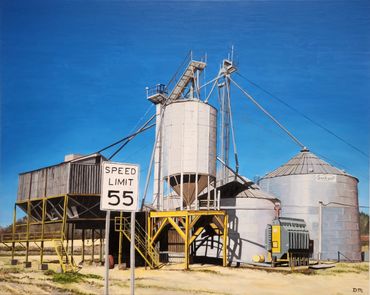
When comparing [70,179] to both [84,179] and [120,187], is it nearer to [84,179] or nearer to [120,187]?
[84,179]

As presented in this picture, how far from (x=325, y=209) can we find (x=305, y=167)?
4.38m

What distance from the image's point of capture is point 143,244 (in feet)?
111

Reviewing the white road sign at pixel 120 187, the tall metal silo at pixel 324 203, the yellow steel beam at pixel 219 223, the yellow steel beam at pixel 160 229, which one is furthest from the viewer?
the tall metal silo at pixel 324 203

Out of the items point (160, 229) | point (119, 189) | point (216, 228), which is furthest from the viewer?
point (216, 228)

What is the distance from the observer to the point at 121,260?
37094mm

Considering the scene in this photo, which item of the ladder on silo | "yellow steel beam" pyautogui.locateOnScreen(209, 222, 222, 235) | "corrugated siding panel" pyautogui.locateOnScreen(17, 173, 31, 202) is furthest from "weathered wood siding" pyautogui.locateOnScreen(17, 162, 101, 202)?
the ladder on silo

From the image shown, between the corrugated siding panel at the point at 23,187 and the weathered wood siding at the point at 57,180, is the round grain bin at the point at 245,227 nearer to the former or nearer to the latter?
the weathered wood siding at the point at 57,180

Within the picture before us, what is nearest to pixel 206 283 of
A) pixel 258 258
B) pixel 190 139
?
pixel 258 258

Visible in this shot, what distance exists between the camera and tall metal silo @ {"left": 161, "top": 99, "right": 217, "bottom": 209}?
3497 cm

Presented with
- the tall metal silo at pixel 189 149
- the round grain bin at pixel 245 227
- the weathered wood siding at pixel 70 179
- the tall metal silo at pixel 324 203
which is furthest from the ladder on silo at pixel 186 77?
the weathered wood siding at pixel 70 179

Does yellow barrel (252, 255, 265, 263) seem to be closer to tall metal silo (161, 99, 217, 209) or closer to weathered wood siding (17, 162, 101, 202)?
tall metal silo (161, 99, 217, 209)

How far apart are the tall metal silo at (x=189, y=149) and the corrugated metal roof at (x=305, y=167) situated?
1191cm

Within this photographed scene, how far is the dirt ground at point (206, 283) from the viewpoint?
21391 mm

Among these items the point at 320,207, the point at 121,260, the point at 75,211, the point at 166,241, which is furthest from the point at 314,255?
the point at 75,211
